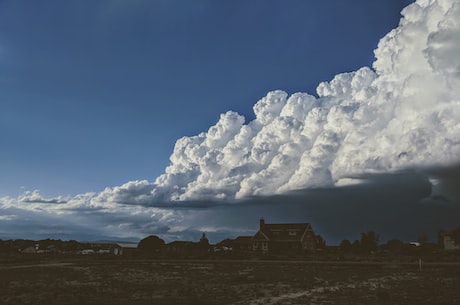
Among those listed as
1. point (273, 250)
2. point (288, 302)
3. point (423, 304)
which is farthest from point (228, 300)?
point (273, 250)

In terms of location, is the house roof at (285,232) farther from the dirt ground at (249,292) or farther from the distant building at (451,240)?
the dirt ground at (249,292)

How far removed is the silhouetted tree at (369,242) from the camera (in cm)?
11233

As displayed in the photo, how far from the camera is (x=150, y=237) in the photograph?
139125mm

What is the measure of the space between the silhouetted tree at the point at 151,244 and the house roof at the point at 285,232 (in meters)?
38.4

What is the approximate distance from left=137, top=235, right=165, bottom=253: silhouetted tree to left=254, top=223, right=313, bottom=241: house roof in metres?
38.4

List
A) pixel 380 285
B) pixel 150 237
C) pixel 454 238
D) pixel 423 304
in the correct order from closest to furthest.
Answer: pixel 423 304
pixel 380 285
pixel 454 238
pixel 150 237

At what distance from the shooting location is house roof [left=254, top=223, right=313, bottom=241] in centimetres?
10600

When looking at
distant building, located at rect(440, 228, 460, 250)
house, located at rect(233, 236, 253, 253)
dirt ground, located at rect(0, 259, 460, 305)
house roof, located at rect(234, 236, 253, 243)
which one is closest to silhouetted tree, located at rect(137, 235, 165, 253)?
house, located at rect(233, 236, 253, 253)

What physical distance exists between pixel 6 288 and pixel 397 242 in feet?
385

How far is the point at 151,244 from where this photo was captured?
441ft

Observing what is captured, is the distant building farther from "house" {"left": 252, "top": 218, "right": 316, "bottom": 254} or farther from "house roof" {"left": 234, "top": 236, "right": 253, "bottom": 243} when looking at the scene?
"house roof" {"left": 234, "top": 236, "right": 253, "bottom": 243}

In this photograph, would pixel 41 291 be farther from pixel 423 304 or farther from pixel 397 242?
pixel 397 242

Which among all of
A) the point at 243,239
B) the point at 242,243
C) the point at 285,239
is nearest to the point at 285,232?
the point at 285,239

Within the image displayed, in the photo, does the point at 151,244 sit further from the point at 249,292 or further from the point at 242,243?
the point at 249,292
